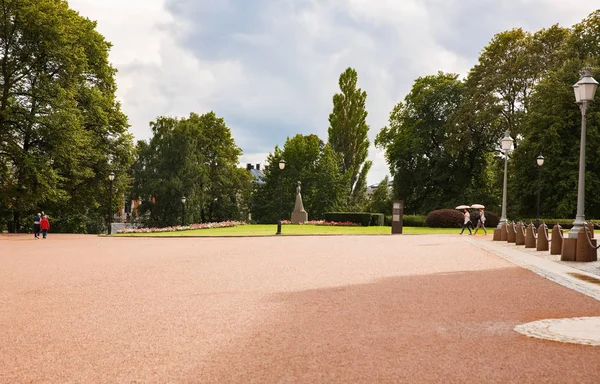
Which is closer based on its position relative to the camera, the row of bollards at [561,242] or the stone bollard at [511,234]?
the row of bollards at [561,242]

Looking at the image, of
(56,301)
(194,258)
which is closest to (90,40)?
(194,258)

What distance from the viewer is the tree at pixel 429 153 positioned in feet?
178

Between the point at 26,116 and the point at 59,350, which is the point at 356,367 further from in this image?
the point at 26,116

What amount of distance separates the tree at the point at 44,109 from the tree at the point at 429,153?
93.6 ft

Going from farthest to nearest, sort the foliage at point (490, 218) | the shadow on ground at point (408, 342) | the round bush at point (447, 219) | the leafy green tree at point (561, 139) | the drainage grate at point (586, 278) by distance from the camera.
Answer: the foliage at point (490, 218) < the round bush at point (447, 219) < the leafy green tree at point (561, 139) < the drainage grate at point (586, 278) < the shadow on ground at point (408, 342)

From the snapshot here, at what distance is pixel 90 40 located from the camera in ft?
144

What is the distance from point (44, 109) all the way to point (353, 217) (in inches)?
933

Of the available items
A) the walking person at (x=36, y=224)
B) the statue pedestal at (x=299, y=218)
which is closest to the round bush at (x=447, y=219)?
the statue pedestal at (x=299, y=218)

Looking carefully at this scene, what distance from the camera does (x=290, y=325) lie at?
263 inches

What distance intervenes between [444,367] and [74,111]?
38.7 m

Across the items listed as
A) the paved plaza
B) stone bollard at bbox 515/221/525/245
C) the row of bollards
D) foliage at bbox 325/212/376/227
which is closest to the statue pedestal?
foliage at bbox 325/212/376/227

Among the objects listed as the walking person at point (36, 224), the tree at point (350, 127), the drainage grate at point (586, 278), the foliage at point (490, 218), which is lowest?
the walking person at point (36, 224)

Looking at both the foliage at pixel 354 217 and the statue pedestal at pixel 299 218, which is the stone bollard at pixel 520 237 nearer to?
the foliage at pixel 354 217

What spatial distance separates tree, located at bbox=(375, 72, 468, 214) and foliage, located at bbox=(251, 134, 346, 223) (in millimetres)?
7739
